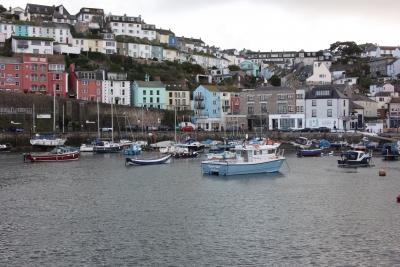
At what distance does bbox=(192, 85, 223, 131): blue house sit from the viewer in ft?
280

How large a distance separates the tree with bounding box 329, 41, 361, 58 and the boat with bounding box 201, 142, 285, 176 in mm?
103568

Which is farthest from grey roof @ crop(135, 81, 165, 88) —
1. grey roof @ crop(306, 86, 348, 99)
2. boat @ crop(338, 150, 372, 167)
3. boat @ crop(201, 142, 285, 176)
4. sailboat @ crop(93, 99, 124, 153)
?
boat @ crop(201, 142, 285, 176)

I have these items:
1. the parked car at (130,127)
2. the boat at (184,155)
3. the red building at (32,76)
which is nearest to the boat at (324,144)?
the boat at (184,155)

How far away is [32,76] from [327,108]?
45.3 m

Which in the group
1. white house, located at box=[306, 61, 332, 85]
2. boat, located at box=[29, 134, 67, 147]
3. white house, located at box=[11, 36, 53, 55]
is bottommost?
boat, located at box=[29, 134, 67, 147]

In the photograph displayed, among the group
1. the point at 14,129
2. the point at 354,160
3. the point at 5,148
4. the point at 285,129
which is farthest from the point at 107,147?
the point at 354,160

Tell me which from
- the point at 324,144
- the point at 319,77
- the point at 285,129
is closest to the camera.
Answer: the point at 324,144

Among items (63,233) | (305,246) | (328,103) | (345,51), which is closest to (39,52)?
(328,103)

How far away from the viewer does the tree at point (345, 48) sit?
138000mm

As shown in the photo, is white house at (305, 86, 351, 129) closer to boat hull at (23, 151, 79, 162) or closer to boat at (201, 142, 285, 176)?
boat at (201, 142, 285, 176)

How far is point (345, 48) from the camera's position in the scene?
13888 cm

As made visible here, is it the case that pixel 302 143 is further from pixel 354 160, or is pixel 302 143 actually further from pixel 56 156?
pixel 56 156

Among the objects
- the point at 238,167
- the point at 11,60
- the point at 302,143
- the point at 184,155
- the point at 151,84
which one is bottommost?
the point at 184,155

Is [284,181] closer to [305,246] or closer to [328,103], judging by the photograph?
[305,246]
